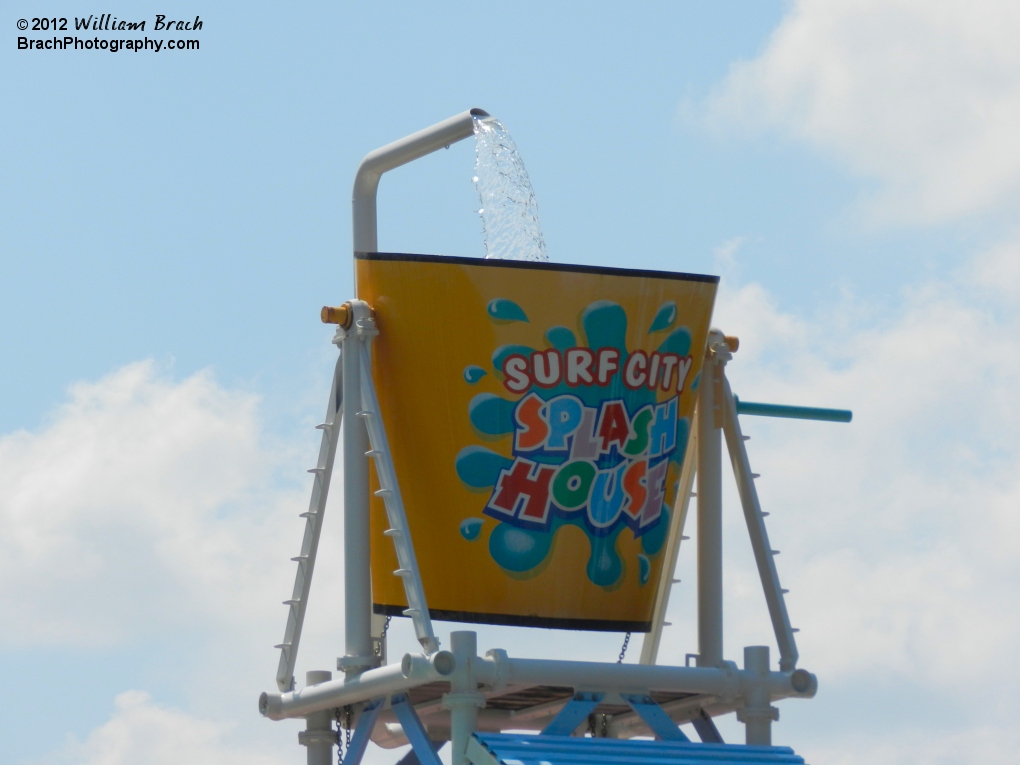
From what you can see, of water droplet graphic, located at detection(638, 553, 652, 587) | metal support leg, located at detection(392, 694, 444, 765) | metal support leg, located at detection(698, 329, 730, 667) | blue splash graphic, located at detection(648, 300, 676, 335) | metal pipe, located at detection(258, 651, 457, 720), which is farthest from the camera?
metal support leg, located at detection(698, 329, 730, 667)

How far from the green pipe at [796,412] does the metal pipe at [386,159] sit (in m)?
3.46

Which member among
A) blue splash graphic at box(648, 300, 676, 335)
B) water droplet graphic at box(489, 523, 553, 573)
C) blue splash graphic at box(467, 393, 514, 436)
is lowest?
water droplet graphic at box(489, 523, 553, 573)

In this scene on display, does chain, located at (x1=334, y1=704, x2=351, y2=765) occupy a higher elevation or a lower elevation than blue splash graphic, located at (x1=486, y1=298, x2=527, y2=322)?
lower

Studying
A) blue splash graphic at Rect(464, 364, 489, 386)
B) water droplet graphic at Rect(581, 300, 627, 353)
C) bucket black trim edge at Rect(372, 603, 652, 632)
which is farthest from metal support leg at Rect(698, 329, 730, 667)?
blue splash graphic at Rect(464, 364, 489, 386)

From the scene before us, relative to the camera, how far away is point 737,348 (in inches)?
702

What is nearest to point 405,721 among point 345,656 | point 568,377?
point 345,656

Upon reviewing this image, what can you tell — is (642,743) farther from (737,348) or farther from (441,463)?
(737,348)

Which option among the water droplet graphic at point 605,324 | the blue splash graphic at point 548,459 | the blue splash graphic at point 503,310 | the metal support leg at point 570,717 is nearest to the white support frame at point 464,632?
the metal support leg at point 570,717

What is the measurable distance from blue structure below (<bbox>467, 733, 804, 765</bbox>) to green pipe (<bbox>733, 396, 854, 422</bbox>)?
3.36 m

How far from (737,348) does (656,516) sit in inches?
69.9

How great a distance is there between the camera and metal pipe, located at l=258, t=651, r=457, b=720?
15.0m

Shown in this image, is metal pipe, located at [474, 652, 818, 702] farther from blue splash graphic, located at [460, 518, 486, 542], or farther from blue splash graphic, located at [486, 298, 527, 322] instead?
blue splash graphic, located at [486, 298, 527, 322]

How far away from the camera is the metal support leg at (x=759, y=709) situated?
16453 mm

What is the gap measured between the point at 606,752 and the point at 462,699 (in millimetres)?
1137
